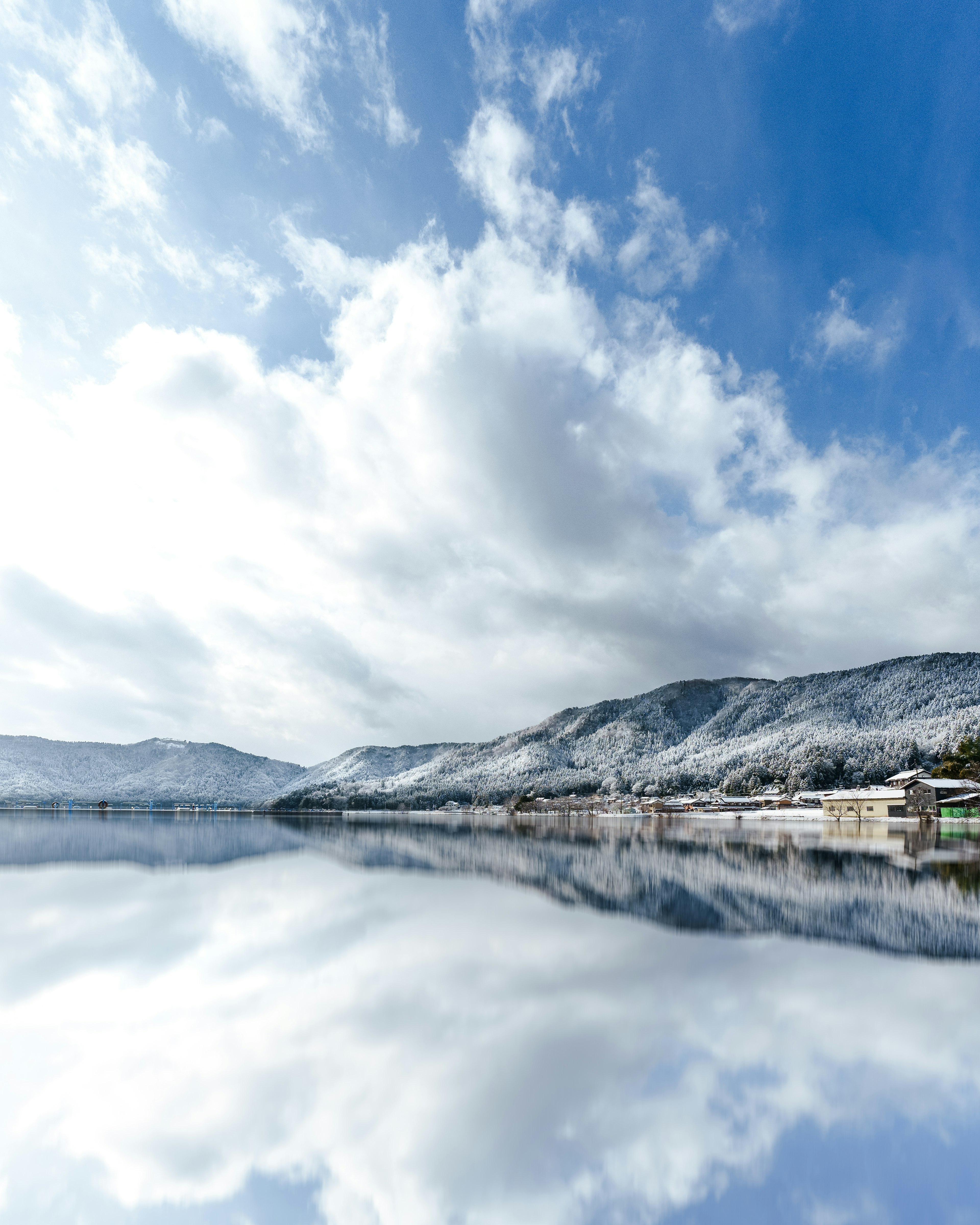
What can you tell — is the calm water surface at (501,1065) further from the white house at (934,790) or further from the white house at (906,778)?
the white house at (906,778)

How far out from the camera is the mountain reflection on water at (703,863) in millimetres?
13930

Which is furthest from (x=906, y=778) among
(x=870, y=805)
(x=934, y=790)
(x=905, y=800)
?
(x=934, y=790)

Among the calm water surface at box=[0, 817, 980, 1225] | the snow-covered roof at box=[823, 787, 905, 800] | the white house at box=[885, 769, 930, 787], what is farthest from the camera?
the white house at box=[885, 769, 930, 787]

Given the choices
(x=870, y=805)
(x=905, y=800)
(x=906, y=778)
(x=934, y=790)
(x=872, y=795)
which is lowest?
(x=870, y=805)

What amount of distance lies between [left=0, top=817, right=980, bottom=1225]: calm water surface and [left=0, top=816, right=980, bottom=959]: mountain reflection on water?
26 cm

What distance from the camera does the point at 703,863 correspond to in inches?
1062

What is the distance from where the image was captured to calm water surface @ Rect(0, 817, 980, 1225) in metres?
5.21

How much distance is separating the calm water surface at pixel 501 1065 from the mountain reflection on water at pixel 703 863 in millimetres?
259

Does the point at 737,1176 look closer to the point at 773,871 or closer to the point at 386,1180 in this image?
the point at 386,1180

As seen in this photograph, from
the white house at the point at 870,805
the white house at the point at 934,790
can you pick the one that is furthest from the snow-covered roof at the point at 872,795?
the white house at the point at 934,790

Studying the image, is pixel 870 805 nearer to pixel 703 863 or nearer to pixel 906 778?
pixel 906 778

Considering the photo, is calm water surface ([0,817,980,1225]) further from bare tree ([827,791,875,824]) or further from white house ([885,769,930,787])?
white house ([885,769,930,787])

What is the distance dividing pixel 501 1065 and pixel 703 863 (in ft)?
73.6

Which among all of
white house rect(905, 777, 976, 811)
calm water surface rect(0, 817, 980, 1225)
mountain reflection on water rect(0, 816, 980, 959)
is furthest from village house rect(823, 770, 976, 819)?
calm water surface rect(0, 817, 980, 1225)
